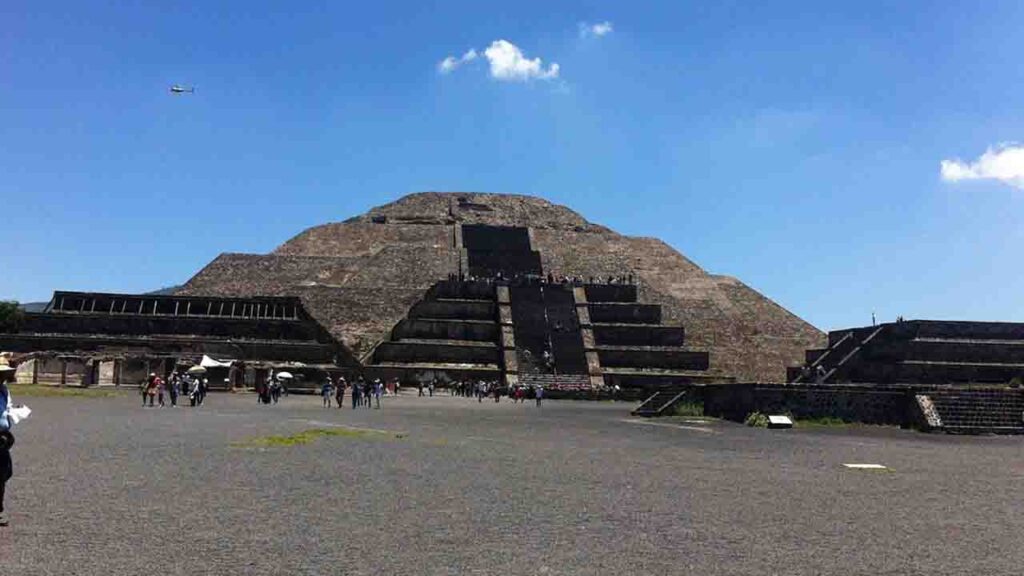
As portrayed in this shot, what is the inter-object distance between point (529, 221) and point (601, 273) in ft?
56.7

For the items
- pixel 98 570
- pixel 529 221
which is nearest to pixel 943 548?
pixel 98 570

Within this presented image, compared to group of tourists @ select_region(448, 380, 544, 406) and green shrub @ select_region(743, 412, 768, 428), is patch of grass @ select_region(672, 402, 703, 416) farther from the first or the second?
group of tourists @ select_region(448, 380, 544, 406)

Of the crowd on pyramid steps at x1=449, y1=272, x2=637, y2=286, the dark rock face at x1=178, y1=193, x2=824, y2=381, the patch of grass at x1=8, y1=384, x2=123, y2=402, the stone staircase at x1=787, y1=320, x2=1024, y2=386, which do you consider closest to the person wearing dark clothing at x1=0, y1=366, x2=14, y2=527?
the patch of grass at x1=8, y1=384, x2=123, y2=402

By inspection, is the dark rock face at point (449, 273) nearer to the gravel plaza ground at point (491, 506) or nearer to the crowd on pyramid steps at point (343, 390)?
the crowd on pyramid steps at point (343, 390)

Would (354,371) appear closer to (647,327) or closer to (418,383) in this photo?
(418,383)

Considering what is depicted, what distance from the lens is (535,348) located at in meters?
53.2

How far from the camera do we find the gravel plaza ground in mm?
7191

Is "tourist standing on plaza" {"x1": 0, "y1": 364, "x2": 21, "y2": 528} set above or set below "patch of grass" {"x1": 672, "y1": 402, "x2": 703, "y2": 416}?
above

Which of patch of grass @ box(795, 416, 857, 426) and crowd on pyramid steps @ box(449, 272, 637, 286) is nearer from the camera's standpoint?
patch of grass @ box(795, 416, 857, 426)

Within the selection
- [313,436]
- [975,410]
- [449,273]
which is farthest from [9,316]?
[975,410]

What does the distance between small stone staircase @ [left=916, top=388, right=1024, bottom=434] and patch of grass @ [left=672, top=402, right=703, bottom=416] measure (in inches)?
266

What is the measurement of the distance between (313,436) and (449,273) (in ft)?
154

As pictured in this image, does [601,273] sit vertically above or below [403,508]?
above

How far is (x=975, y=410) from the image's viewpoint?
26.5m
